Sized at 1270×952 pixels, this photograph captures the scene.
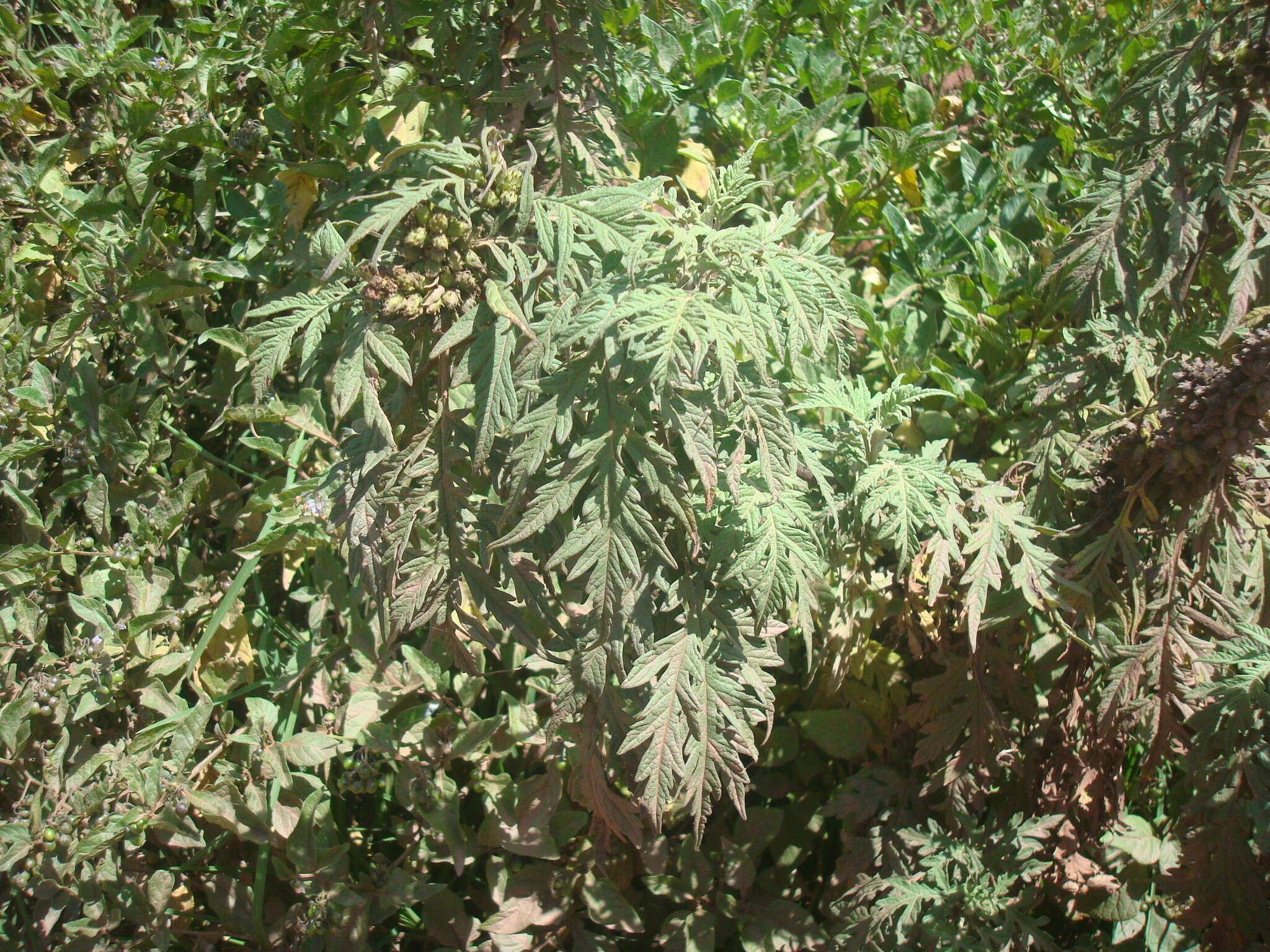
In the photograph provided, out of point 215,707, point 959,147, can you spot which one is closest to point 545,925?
point 215,707

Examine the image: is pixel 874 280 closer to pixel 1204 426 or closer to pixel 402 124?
pixel 1204 426

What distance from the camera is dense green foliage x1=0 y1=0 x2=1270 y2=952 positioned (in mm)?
1474

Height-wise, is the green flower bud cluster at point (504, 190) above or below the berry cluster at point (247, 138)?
above

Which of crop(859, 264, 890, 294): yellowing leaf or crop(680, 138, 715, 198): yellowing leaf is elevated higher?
crop(680, 138, 715, 198): yellowing leaf

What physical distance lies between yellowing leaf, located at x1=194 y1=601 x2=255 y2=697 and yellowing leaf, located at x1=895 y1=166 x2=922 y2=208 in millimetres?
1982

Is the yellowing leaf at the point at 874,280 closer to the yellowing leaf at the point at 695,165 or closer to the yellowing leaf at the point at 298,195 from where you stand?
the yellowing leaf at the point at 695,165

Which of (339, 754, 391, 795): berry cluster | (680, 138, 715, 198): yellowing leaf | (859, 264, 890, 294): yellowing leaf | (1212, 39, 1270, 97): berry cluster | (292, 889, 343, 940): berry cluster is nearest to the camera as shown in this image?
(1212, 39, 1270, 97): berry cluster

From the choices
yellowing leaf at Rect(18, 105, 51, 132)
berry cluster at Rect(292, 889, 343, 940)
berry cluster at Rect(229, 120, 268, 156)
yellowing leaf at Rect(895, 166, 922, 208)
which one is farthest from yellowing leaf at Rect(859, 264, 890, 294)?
yellowing leaf at Rect(18, 105, 51, 132)

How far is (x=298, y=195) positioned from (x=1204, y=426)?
6.19 feet

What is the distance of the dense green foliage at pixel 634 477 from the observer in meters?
1.47

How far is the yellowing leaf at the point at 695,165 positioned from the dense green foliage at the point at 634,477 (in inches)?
0.9

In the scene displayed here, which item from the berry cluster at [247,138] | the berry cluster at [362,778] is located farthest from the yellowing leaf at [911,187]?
the berry cluster at [362,778]

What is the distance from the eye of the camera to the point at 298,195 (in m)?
2.11

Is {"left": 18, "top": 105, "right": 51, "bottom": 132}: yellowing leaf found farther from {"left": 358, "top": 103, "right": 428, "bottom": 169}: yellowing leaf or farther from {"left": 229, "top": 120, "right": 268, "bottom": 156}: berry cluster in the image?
{"left": 358, "top": 103, "right": 428, "bottom": 169}: yellowing leaf
